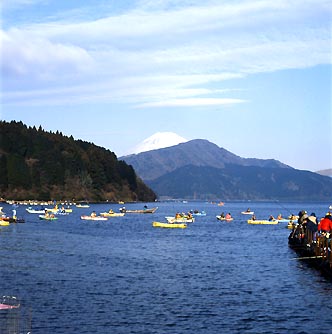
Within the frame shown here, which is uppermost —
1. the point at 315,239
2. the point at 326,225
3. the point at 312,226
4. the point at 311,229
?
the point at 326,225

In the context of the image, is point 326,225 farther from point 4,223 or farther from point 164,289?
point 4,223

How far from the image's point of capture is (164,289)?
177 ft

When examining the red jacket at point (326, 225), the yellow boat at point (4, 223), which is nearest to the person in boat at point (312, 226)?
the red jacket at point (326, 225)

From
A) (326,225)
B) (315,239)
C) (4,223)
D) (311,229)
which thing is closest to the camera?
(326,225)

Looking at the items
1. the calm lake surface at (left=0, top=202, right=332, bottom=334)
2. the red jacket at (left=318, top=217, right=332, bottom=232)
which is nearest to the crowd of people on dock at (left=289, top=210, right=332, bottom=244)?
the red jacket at (left=318, top=217, right=332, bottom=232)

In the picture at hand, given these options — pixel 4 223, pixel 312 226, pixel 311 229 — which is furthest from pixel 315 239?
pixel 4 223

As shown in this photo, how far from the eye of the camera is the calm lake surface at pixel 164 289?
135 feet

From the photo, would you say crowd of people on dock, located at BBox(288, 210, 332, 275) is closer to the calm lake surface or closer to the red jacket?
the red jacket

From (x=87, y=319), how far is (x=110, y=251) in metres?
47.2

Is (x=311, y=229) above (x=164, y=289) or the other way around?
above

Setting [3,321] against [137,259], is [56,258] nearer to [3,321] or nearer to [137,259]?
[137,259]

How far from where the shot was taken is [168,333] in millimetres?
38469

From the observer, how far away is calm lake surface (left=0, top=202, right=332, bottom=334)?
41.1m

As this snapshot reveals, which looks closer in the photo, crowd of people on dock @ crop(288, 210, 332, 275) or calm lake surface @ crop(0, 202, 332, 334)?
calm lake surface @ crop(0, 202, 332, 334)
